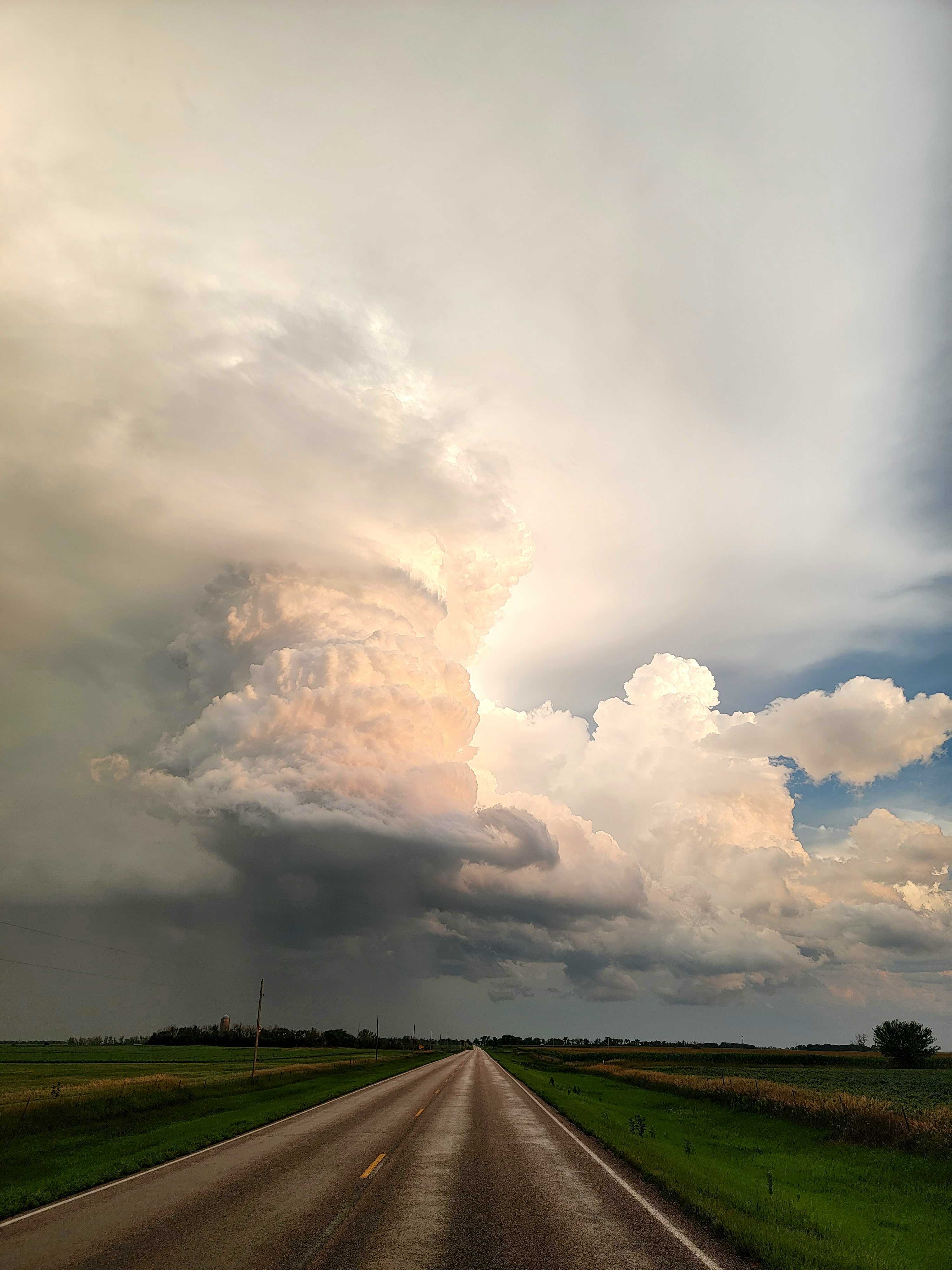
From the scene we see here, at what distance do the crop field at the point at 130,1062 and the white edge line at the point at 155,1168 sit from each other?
20.1 meters

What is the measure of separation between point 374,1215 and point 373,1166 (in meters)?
4.43

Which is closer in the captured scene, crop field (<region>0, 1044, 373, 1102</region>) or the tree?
crop field (<region>0, 1044, 373, 1102</region>)

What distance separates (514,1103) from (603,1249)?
→ 74.6 ft

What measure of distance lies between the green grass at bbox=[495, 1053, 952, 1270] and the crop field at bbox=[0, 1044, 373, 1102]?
107 ft

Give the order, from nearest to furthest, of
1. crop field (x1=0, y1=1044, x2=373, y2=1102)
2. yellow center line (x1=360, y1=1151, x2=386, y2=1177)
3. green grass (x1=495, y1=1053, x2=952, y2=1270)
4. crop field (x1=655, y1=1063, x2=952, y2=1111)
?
1. green grass (x1=495, y1=1053, x2=952, y2=1270)
2. yellow center line (x1=360, y1=1151, x2=386, y2=1177)
3. crop field (x1=655, y1=1063, x2=952, y2=1111)
4. crop field (x1=0, y1=1044, x2=373, y2=1102)

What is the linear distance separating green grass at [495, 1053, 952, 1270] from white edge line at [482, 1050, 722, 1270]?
0.61 metres

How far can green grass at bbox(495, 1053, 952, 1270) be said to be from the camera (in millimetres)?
10227

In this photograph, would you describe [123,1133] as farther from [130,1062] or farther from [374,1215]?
[130,1062]

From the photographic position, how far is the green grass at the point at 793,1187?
10227 millimetres

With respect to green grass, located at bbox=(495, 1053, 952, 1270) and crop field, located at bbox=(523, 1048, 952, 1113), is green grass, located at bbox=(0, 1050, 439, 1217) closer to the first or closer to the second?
green grass, located at bbox=(495, 1053, 952, 1270)

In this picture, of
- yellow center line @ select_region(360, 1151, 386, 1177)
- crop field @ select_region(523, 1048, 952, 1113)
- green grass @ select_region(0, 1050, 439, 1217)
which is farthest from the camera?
crop field @ select_region(523, 1048, 952, 1113)

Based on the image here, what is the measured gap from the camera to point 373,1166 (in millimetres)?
14672

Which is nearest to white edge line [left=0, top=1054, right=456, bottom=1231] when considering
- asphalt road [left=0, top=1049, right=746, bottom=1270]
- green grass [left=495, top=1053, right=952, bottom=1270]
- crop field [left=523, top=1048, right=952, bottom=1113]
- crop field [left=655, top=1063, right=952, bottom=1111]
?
asphalt road [left=0, top=1049, right=746, bottom=1270]

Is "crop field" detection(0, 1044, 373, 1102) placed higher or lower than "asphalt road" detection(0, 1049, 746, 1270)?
lower
